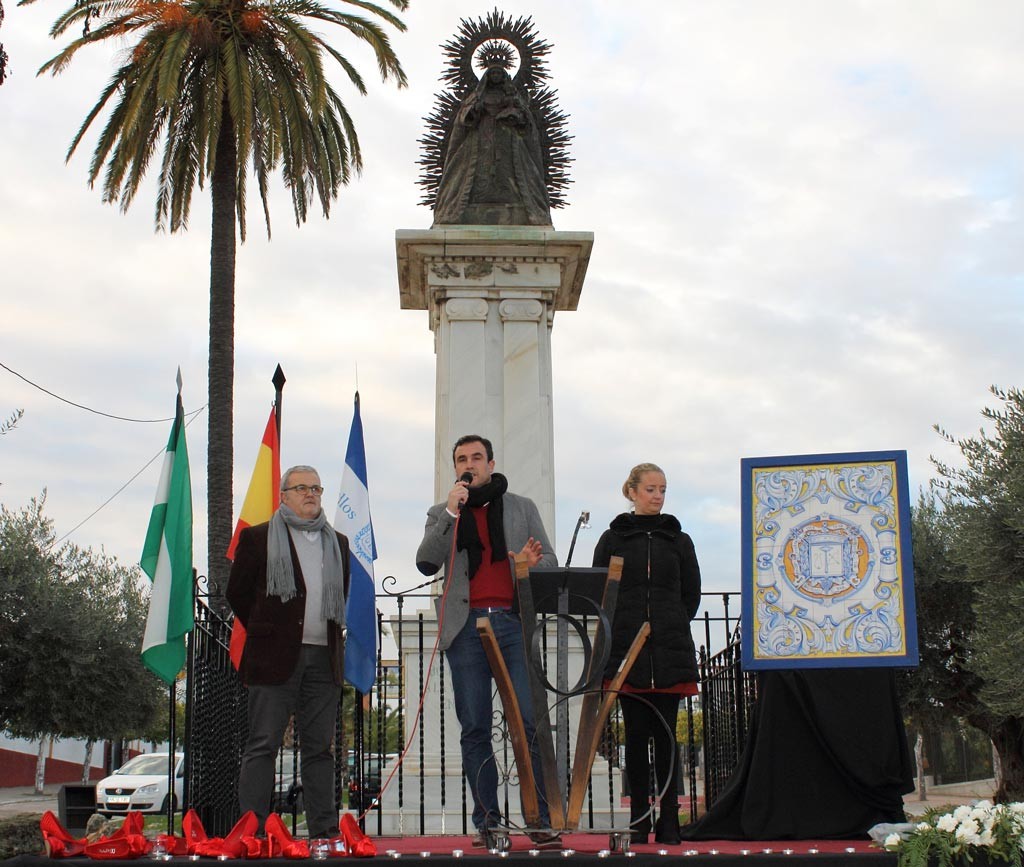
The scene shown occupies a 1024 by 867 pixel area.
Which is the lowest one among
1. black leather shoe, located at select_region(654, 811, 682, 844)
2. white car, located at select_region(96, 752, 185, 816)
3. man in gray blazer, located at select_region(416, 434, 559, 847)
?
white car, located at select_region(96, 752, 185, 816)

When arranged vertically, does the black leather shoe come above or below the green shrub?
above

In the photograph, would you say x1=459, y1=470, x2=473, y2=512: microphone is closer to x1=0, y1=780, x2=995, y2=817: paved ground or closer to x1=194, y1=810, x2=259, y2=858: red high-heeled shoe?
x1=194, y1=810, x2=259, y2=858: red high-heeled shoe

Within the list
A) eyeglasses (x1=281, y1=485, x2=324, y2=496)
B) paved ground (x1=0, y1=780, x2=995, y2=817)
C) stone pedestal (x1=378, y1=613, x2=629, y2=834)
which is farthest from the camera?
paved ground (x1=0, y1=780, x2=995, y2=817)

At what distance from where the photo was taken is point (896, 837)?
473 centimetres

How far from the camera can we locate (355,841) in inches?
185

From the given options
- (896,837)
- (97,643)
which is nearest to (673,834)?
(896,837)

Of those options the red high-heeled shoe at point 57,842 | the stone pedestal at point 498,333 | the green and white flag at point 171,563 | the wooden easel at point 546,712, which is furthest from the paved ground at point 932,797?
the red high-heeled shoe at point 57,842

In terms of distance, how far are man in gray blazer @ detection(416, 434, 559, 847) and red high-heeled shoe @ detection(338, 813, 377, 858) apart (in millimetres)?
852

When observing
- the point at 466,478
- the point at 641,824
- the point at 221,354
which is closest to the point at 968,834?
the point at 641,824

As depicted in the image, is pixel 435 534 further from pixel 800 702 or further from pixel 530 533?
pixel 800 702

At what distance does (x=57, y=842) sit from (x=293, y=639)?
4.14ft

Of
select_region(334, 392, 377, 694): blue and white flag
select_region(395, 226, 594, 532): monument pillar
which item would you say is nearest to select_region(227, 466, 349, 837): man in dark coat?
select_region(334, 392, 377, 694): blue and white flag

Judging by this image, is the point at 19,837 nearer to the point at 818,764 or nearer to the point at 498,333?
the point at 498,333

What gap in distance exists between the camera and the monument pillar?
9.96 meters
